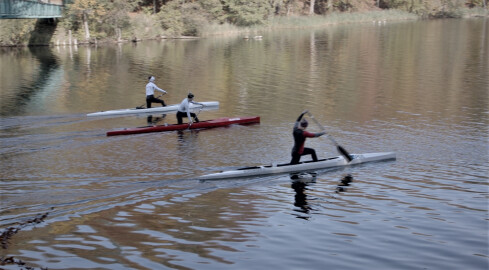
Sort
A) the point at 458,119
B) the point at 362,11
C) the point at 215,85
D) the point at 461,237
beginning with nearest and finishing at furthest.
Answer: the point at 461,237 → the point at 458,119 → the point at 215,85 → the point at 362,11

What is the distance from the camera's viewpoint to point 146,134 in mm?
24672

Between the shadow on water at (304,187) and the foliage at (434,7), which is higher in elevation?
the foliage at (434,7)

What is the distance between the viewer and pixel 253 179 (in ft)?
58.4

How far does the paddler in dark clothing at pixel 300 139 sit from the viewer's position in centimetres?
1831

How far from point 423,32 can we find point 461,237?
67317 mm

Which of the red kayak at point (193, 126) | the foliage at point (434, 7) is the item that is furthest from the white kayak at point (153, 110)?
the foliage at point (434, 7)

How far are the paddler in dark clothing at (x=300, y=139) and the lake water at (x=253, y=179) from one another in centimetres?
99

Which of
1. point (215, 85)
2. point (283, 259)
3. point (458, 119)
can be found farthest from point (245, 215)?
point (215, 85)

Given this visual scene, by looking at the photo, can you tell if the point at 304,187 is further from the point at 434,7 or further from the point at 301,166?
the point at 434,7

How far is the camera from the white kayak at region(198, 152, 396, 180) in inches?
695

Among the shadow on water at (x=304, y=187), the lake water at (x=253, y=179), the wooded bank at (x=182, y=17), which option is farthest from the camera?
the wooded bank at (x=182, y=17)

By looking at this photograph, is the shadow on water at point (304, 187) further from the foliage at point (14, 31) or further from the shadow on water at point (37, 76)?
the foliage at point (14, 31)

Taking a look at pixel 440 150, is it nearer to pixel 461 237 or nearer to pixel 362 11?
pixel 461 237

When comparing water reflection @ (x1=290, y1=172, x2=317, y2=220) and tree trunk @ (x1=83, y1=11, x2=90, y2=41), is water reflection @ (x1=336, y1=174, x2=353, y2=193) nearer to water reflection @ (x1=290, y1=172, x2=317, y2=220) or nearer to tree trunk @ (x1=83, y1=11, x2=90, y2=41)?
water reflection @ (x1=290, y1=172, x2=317, y2=220)
